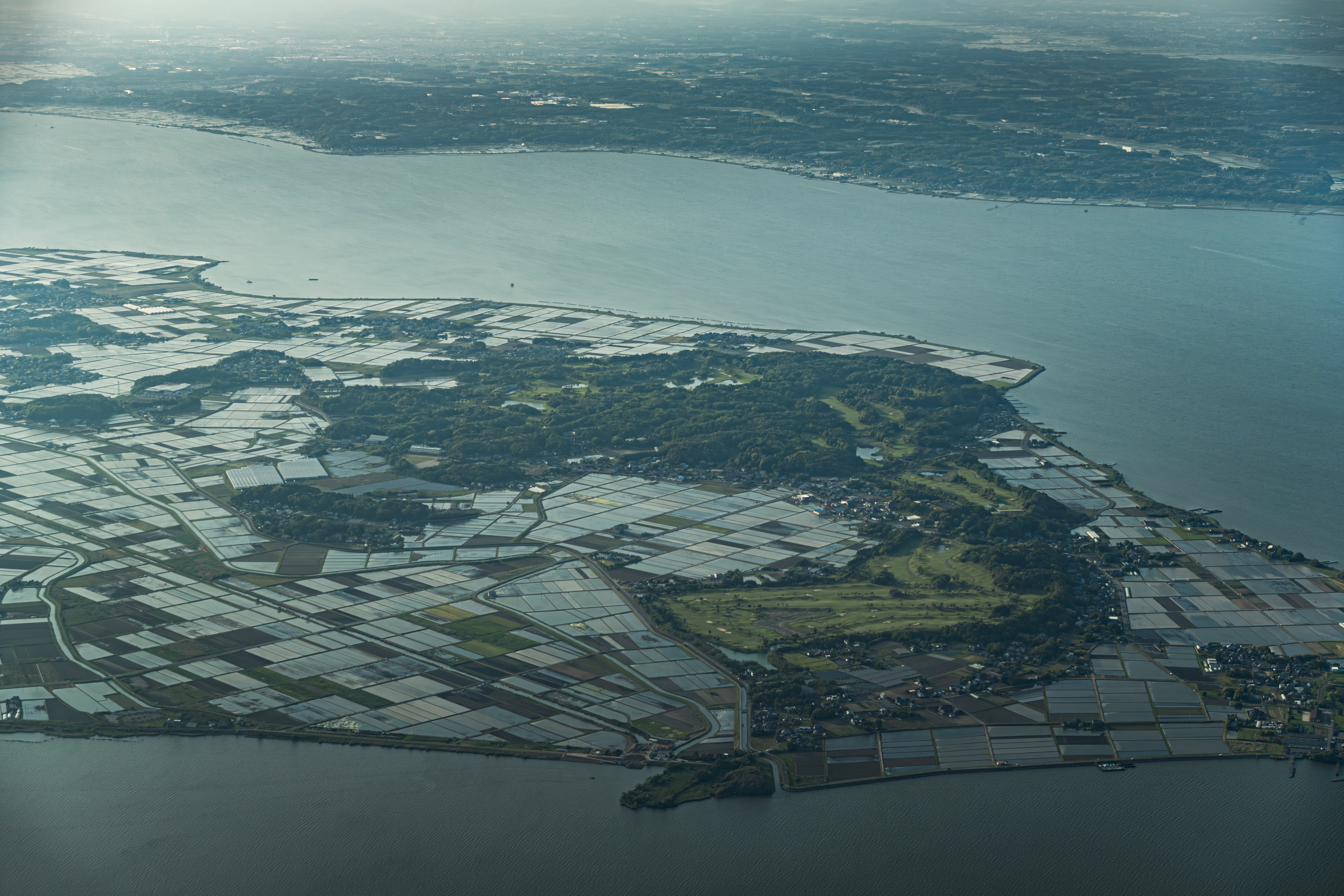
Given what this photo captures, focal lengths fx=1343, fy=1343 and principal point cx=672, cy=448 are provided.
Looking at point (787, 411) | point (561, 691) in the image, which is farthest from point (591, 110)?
point (561, 691)

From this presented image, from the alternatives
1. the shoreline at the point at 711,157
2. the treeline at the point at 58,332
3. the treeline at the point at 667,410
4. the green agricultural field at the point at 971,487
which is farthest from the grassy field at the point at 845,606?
the shoreline at the point at 711,157

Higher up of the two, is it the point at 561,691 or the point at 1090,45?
the point at 1090,45

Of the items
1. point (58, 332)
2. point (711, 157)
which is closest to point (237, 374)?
point (58, 332)

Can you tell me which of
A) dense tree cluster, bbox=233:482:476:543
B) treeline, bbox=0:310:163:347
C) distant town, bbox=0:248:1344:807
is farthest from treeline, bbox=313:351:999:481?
treeline, bbox=0:310:163:347

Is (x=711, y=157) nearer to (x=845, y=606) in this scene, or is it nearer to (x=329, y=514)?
(x=329, y=514)

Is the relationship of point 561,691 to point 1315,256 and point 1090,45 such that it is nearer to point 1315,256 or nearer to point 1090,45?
point 1315,256

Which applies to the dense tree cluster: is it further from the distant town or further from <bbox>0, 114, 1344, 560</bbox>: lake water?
<bbox>0, 114, 1344, 560</bbox>: lake water
